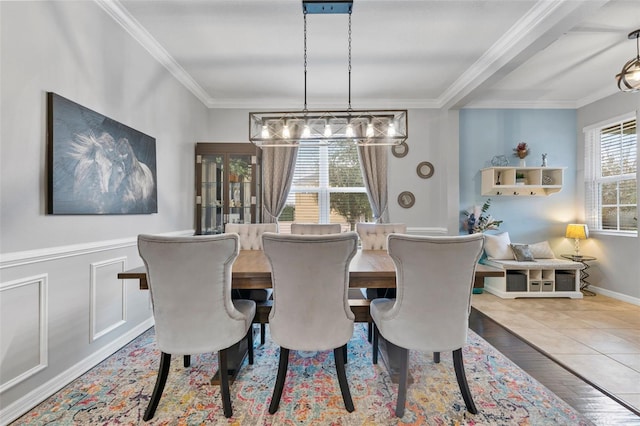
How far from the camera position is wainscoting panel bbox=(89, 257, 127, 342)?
2.08 metres

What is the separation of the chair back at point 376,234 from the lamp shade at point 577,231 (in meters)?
2.80

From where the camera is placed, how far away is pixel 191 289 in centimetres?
149

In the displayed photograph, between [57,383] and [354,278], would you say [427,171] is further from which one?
[57,383]

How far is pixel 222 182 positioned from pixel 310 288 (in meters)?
2.80

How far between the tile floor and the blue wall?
3.52ft

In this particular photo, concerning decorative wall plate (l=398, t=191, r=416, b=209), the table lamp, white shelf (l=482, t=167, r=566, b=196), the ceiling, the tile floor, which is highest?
the ceiling

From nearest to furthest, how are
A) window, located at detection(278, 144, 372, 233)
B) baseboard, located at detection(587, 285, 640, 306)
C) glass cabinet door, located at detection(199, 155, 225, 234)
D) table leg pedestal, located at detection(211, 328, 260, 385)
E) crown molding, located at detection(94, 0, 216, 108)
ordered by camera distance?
table leg pedestal, located at detection(211, 328, 260, 385)
crown molding, located at detection(94, 0, 216, 108)
baseboard, located at detection(587, 285, 640, 306)
glass cabinet door, located at detection(199, 155, 225, 234)
window, located at detection(278, 144, 372, 233)

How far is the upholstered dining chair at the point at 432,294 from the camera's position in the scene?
57.3 inches

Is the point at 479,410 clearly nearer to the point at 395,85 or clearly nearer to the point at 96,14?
the point at 395,85

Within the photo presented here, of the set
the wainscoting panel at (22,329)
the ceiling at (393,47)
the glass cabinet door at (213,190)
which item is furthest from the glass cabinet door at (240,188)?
the wainscoting panel at (22,329)

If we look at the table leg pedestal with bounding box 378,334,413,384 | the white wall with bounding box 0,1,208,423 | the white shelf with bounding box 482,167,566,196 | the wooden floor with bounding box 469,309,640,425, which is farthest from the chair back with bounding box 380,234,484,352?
the white shelf with bounding box 482,167,566,196

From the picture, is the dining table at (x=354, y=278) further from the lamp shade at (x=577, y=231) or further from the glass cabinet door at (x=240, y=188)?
the lamp shade at (x=577, y=231)

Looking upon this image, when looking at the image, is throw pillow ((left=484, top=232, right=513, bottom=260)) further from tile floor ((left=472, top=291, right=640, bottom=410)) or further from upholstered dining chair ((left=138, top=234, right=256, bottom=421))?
upholstered dining chair ((left=138, top=234, right=256, bottom=421))

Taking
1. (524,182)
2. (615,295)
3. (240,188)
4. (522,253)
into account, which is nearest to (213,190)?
(240,188)
